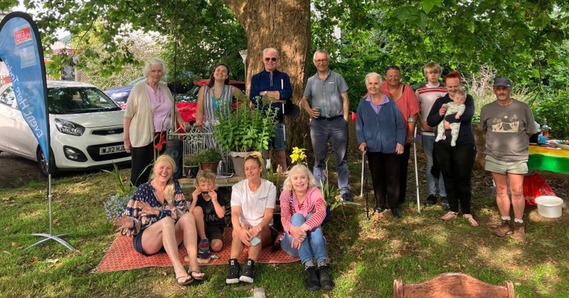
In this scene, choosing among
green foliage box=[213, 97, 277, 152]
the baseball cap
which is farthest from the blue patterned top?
the baseball cap

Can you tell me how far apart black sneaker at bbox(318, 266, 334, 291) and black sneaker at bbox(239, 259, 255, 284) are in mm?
582

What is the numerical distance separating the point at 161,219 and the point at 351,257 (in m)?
1.81

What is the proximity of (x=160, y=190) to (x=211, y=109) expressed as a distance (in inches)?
62.4

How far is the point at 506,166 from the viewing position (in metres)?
4.75

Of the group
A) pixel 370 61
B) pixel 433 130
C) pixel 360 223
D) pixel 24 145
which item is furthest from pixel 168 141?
pixel 370 61

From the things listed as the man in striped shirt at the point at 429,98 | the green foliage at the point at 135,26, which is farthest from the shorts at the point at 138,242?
the green foliage at the point at 135,26

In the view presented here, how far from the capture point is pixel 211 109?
5562 mm

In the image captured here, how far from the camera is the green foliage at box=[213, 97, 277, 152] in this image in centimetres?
511

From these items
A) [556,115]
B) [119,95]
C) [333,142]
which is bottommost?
[333,142]

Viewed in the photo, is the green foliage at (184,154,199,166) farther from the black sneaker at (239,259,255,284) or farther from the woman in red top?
the black sneaker at (239,259,255,284)

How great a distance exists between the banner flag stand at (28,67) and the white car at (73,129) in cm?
291

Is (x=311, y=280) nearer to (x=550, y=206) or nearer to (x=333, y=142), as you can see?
(x=333, y=142)

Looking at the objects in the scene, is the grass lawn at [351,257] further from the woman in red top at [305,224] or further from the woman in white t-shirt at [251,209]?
the woman in white t-shirt at [251,209]

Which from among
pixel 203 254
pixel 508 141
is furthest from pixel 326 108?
pixel 203 254
